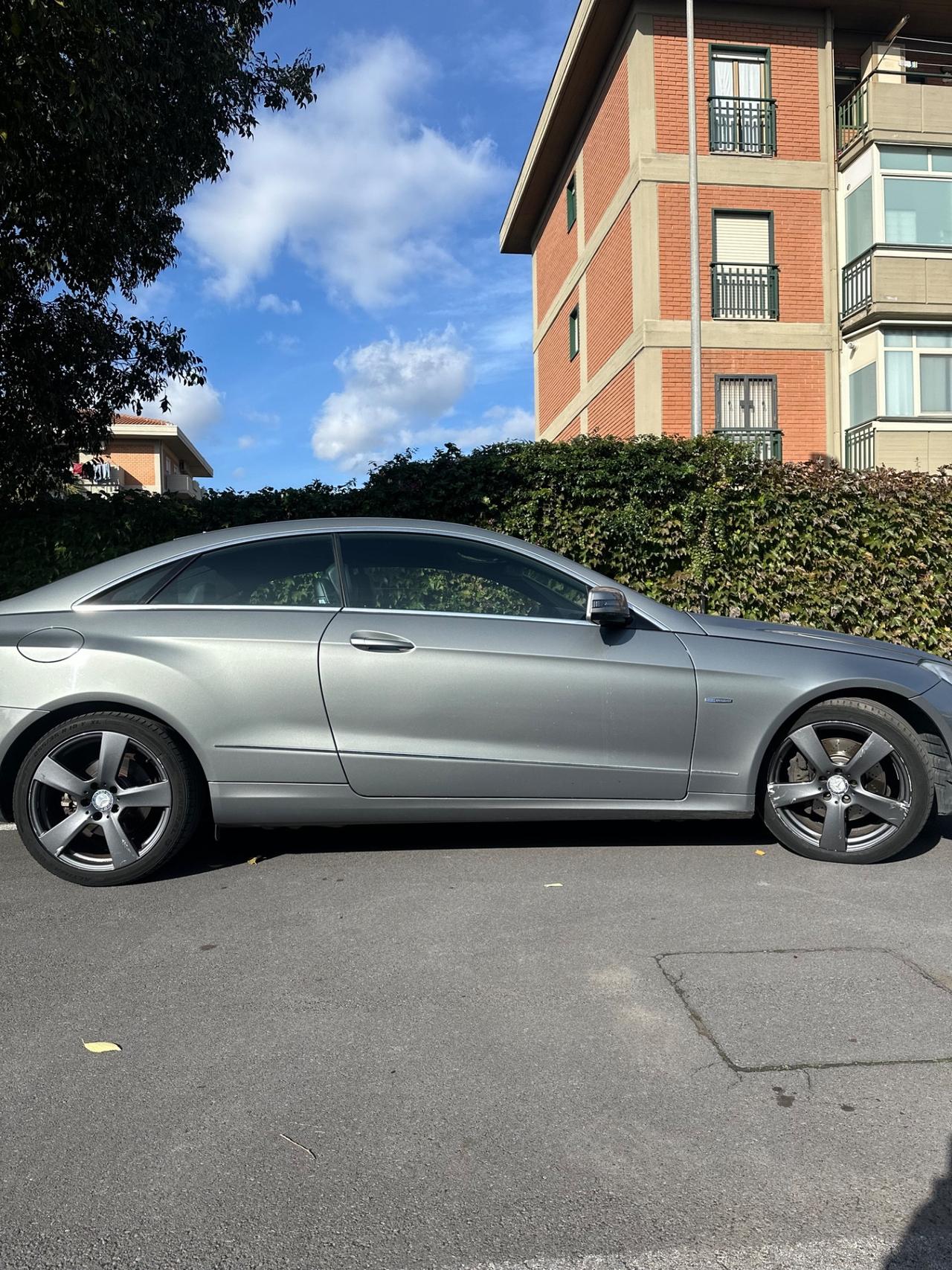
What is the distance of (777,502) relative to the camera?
8938 millimetres

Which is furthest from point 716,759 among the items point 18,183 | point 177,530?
point 18,183

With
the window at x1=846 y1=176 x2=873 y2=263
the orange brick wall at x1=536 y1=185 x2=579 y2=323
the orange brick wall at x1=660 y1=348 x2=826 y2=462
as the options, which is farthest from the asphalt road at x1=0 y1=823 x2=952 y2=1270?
the orange brick wall at x1=536 y1=185 x2=579 y2=323

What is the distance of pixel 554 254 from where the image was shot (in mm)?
25984

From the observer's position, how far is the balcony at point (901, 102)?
62.6 ft

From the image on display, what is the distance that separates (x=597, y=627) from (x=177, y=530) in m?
5.43

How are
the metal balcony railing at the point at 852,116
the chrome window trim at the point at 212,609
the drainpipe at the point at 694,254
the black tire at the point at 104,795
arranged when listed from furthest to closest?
the metal balcony railing at the point at 852,116
the drainpipe at the point at 694,254
the chrome window trim at the point at 212,609
the black tire at the point at 104,795

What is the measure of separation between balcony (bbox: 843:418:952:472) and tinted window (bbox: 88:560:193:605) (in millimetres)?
16719

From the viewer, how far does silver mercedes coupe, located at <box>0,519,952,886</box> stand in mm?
4270

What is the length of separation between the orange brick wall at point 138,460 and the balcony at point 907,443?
3165cm

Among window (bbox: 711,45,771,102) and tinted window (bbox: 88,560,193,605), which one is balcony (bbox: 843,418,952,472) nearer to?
window (bbox: 711,45,771,102)

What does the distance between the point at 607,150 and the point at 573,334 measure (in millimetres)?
4595

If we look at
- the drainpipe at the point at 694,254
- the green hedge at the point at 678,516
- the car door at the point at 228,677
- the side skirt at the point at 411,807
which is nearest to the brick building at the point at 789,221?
the drainpipe at the point at 694,254

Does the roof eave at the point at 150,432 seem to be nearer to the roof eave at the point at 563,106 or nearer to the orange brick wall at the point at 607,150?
the roof eave at the point at 563,106

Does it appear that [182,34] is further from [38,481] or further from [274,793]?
[274,793]
